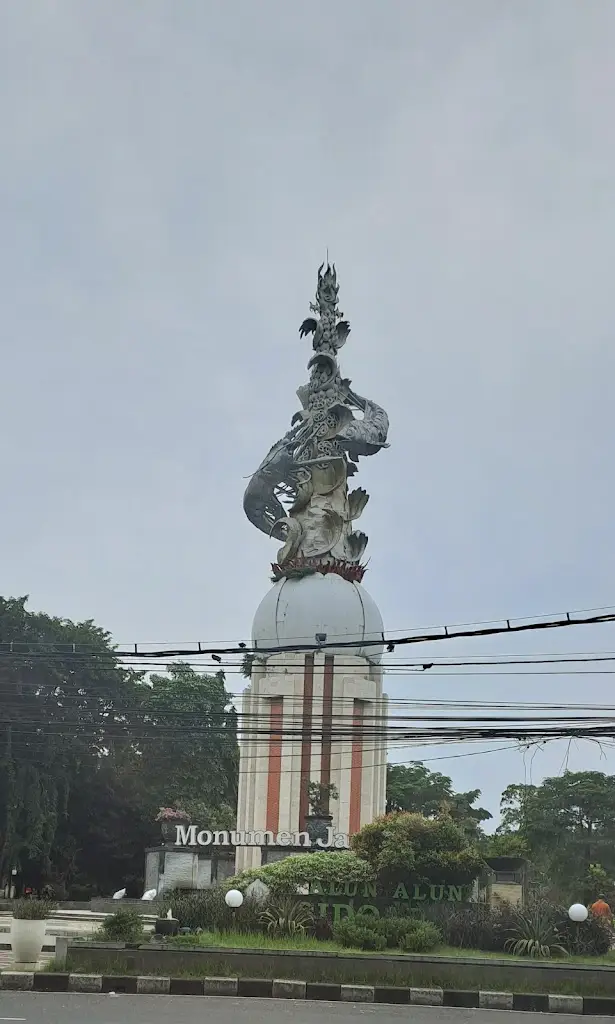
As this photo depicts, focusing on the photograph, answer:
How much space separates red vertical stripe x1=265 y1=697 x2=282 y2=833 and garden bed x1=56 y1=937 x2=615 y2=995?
23.2 m

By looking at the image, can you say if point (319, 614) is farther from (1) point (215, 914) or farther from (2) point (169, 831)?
(1) point (215, 914)

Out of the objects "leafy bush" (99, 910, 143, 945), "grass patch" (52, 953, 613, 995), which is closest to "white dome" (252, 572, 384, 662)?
"leafy bush" (99, 910, 143, 945)

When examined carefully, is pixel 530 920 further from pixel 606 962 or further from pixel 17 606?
pixel 17 606

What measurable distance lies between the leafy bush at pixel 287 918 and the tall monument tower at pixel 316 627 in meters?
15.2

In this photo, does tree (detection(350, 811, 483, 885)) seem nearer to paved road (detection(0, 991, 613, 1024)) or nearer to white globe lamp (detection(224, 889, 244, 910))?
white globe lamp (detection(224, 889, 244, 910))

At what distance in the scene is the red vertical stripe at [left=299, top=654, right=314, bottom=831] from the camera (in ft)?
148

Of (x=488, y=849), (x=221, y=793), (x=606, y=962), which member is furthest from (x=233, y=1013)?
(x=221, y=793)

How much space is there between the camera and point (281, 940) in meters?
25.2

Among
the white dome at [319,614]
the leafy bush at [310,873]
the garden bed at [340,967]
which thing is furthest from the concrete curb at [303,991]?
the white dome at [319,614]

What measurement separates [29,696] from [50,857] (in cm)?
818

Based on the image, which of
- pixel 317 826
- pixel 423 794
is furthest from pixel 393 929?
pixel 423 794

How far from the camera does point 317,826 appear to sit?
4153cm

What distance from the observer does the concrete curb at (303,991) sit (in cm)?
2075

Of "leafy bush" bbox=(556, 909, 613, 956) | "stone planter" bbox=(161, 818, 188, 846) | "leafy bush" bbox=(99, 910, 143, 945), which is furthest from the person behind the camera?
"stone planter" bbox=(161, 818, 188, 846)
